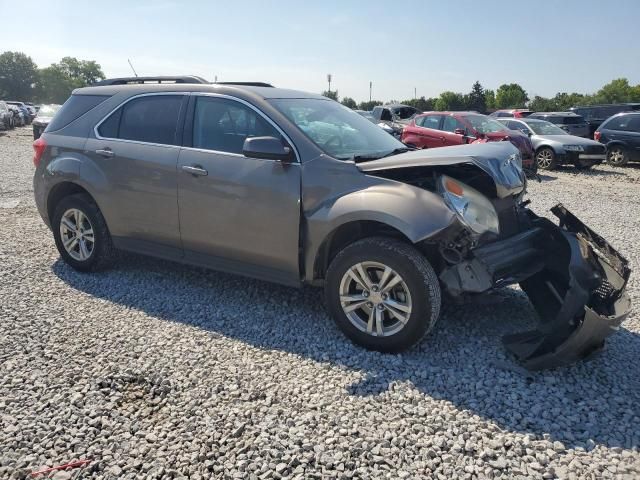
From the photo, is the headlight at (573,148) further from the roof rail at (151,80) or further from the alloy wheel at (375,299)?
the alloy wheel at (375,299)

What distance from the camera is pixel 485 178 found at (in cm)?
384

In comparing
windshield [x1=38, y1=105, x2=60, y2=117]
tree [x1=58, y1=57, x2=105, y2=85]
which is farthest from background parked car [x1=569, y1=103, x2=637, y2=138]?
tree [x1=58, y1=57, x2=105, y2=85]

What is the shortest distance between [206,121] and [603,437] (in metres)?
3.64

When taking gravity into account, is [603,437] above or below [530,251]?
below

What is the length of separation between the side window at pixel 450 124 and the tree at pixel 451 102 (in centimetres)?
3840

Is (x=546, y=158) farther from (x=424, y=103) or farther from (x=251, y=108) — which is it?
(x=424, y=103)

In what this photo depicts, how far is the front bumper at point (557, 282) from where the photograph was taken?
3.20 m

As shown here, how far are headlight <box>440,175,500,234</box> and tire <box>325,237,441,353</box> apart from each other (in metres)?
0.40

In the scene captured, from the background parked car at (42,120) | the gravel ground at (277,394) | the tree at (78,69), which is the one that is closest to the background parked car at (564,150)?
the gravel ground at (277,394)

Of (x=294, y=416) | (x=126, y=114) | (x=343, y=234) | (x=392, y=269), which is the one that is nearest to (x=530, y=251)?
(x=392, y=269)

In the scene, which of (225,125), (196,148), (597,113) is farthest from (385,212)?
(597,113)

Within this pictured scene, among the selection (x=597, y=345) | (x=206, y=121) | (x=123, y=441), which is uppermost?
(x=206, y=121)

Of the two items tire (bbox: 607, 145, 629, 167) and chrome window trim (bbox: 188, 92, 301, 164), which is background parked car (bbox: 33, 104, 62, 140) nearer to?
chrome window trim (bbox: 188, 92, 301, 164)

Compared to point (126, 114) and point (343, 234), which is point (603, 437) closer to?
point (343, 234)
